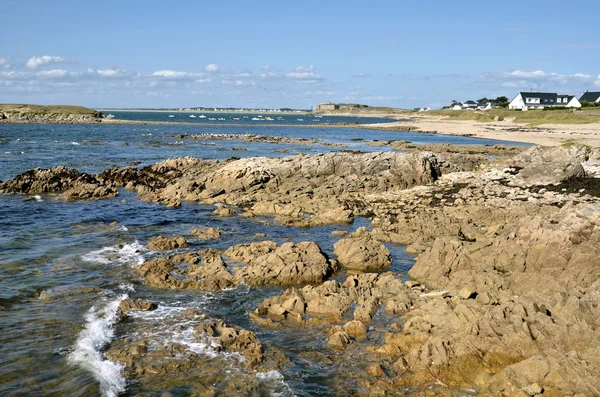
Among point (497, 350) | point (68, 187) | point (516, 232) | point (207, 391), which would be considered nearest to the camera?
point (207, 391)

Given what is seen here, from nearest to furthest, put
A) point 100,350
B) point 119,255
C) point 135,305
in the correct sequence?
point 100,350 → point 135,305 → point 119,255

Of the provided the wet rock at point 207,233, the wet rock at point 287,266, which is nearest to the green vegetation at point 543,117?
the wet rock at point 207,233

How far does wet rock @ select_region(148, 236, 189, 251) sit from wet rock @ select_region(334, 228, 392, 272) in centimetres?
706

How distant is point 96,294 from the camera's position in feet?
54.2

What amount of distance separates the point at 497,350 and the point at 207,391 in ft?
22.4

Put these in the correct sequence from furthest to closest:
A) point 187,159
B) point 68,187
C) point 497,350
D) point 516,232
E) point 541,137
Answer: point 541,137 < point 187,159 < point 68,187 < point 516,232 < point 497,350

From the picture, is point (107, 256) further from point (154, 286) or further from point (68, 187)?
point (68, 187)

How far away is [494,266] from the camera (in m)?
17.5

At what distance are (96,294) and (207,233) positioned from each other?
8.01m

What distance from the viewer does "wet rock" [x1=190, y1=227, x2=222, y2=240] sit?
78.0 ft

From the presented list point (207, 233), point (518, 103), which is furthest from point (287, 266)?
point (518, 103)

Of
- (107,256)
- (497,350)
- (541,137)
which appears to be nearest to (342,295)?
(497,350)

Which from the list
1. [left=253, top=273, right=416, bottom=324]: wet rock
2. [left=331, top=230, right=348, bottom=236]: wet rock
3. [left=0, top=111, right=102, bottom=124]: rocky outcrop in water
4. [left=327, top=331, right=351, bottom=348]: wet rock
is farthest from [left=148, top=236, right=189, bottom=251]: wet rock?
[left=0, top=111, right=102, bottom=124]: rocky outcrop in water

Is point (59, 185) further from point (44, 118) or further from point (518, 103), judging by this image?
point (518, 103)
